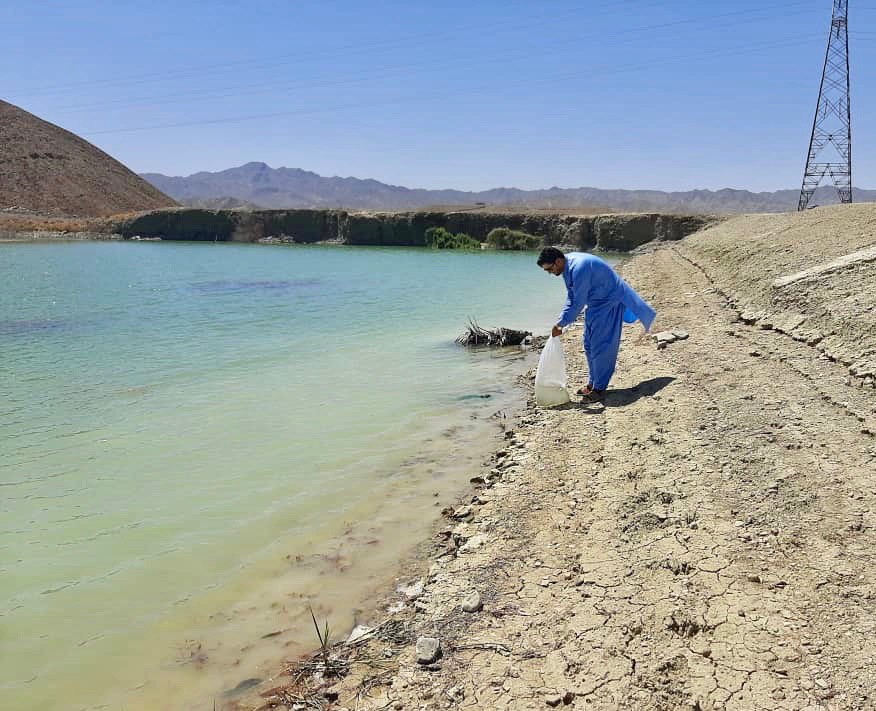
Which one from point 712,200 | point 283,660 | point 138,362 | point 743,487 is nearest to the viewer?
point 283,660

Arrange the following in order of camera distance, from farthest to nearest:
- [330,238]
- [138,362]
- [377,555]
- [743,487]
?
[330,238], [138,362], [377,555], [743,487]

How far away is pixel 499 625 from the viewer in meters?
3.30

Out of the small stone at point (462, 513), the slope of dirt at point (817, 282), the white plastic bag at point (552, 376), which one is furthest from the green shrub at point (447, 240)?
the small stone at point (462, 513)

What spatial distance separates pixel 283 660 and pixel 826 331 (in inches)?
264

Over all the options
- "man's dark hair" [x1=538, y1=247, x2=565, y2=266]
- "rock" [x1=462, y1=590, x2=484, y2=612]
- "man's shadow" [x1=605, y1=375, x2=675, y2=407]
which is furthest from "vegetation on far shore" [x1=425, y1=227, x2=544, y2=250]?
"rock" [x1=462, y1=590, x2=484, y2=612]

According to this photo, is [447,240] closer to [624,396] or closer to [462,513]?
[624,396]

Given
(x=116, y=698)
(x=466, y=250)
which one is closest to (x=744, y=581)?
(x=116, y=698)

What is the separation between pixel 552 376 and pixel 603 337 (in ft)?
2.21

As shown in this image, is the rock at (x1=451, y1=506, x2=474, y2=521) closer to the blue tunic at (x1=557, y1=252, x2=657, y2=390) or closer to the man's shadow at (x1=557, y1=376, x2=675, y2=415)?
the man's shadow at (x1=557, y1=376, x2=675, y2=415)

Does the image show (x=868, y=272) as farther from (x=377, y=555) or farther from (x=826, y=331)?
(x=377, y=555)

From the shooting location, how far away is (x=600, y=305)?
22.7 ft

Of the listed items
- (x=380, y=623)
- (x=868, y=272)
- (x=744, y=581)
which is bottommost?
(x=380, y=623)

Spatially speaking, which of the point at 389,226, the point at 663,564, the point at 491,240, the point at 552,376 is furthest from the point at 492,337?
the point at 389,226

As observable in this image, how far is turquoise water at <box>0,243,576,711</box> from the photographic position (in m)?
3.92
